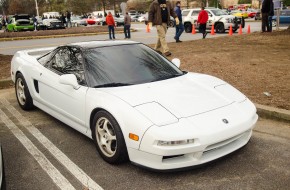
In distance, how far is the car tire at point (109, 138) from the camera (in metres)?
3.51

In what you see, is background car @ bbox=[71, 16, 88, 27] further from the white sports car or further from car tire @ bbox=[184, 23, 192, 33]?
the white sports car

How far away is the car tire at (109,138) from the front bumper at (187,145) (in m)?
0.16

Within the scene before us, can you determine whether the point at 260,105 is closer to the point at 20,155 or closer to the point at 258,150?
the point at 258,150

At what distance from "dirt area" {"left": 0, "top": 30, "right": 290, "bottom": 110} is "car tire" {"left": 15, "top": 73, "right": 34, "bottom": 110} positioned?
9.58 feet

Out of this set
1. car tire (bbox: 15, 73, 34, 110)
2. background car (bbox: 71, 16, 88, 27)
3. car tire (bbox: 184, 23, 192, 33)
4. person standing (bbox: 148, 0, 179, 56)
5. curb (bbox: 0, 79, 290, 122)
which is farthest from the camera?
background car (bbox: 71, 16, 88, 27)

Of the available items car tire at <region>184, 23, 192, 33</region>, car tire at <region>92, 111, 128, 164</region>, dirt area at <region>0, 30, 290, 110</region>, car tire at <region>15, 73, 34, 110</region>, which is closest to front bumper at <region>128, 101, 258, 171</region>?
car tire at <region>92, 111, 128, 164</region>

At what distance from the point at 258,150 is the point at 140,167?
1531mm

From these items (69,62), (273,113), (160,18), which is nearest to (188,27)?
(160,18)

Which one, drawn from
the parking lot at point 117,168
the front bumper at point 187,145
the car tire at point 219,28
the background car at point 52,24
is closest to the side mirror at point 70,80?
the parking lot at point 117,168

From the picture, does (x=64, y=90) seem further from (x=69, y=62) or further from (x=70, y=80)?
(x=69, y=62)

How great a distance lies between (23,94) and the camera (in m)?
5.78

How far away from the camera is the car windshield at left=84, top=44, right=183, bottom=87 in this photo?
411 cm

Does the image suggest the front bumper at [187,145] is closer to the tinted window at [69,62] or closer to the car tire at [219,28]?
the tinted window at [69,62]

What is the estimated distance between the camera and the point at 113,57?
4395 mm
